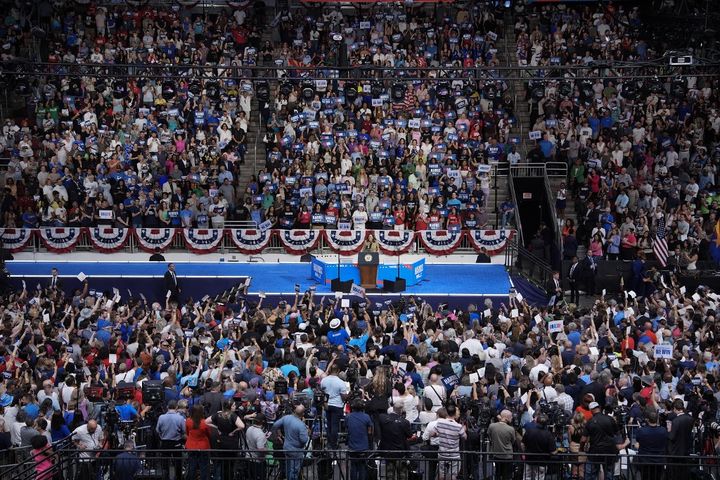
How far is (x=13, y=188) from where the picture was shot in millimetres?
32125

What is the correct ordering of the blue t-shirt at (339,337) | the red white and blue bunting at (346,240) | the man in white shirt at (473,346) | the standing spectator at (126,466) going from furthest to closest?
the red white and blue bunting at (346,240), the blue t-shirt at (339,337), the man in white shirt at (473,346), the standing spectator at (126,466)

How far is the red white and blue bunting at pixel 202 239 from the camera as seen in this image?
103ft

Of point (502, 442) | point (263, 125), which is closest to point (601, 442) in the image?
point (502, 442)

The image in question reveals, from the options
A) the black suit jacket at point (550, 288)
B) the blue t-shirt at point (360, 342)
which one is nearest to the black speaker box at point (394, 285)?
the black suit jacket at point (550, 288)

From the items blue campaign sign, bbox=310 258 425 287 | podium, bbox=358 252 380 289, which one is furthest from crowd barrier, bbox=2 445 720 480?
blue campaign sign, bbox=310 258 425 287

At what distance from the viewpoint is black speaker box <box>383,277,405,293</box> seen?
27969 mm

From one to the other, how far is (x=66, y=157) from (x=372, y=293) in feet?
35.9

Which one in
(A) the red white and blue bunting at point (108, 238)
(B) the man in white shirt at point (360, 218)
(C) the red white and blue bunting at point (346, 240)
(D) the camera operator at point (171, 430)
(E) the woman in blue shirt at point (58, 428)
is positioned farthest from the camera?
(A) the red white and blue bunting at point (108, 238)

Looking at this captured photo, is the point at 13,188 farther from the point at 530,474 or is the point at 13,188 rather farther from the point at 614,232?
the point at 530,474

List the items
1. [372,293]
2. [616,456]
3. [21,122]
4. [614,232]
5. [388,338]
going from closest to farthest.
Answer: [616,456] < [388,338] < [372,293] < [614,232] < [21,122]

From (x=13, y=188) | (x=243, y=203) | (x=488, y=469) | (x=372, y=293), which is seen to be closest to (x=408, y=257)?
(x=372, y=293)

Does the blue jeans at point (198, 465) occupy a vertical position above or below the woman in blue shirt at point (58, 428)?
below

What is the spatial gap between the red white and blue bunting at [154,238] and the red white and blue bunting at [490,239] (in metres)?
8.43

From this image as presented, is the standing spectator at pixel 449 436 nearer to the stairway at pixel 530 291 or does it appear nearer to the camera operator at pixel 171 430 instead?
the camera operator at pixel 171 430
